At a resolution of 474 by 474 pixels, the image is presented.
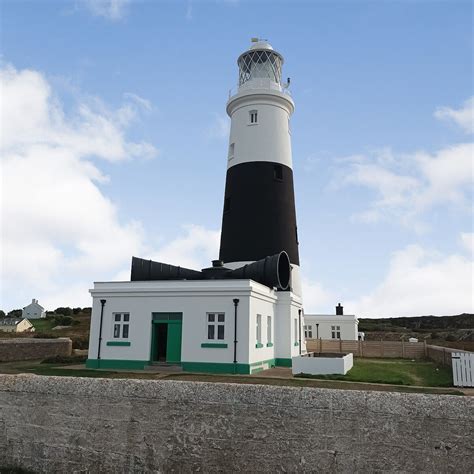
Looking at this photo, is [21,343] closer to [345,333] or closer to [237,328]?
[237,328]

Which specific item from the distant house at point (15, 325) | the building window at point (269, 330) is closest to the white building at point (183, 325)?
the building window at point (269, 330)

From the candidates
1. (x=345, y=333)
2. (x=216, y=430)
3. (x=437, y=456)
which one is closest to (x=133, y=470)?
(x=216, y=430)

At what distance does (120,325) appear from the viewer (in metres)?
18.6

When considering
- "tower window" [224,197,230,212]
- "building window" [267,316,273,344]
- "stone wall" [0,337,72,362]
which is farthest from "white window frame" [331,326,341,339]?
"stone wall" [0,337,72,362]

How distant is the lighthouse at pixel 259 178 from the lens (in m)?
23.1

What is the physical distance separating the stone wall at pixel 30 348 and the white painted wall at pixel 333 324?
1811 centimetres

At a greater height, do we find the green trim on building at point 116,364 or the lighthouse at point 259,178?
the lighthouse at point 259,178

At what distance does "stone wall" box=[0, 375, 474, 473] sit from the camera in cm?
697

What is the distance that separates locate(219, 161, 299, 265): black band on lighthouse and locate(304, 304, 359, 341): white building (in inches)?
502

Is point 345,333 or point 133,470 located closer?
point 133,470

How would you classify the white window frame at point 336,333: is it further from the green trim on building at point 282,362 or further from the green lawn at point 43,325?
the green lawn at point 43,325

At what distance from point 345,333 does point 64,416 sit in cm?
2913

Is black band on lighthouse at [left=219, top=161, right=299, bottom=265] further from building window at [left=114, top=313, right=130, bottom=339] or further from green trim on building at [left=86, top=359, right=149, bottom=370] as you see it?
green trim on building at [left=86, top=359, right=149, bottom=370]

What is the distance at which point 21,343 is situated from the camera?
22812 mm
